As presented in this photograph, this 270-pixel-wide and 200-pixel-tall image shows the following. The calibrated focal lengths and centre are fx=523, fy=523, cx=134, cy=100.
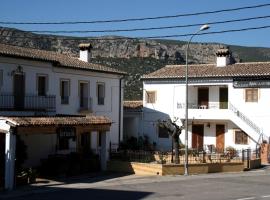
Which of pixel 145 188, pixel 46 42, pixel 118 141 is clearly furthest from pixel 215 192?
pixel 46 42

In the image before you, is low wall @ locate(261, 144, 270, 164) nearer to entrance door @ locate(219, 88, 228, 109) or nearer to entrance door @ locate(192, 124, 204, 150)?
entrance door @ locate(219, 88, 228, 109)

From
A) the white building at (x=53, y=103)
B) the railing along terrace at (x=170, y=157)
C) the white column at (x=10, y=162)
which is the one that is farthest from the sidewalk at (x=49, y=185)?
the railing along terrace at (x=170, y=157)

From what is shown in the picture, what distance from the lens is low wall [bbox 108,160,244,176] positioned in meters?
28.6

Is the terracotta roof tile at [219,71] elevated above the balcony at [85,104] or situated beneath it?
elevated above

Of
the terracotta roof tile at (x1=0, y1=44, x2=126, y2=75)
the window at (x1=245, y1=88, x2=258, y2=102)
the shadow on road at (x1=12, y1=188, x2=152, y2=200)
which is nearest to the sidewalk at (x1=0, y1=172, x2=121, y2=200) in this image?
the shadow on road at (x1=12, y1=188, x2=152, y2=200)

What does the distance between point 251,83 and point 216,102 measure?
13.0 ft

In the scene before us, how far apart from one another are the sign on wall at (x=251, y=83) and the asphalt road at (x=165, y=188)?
11108mm

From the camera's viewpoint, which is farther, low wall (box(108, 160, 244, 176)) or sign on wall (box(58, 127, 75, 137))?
low wall (box(108, 160, 244, 176))

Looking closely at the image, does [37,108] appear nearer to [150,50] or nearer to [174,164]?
[174,164]

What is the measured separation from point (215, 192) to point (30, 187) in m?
8.10

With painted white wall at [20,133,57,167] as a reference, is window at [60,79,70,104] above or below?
above

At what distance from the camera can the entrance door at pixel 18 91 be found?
1045 inches

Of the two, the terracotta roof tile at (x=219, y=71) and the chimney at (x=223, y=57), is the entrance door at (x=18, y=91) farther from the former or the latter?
the chimney at (x=223, y=57)

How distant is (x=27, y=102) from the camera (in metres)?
27.1
